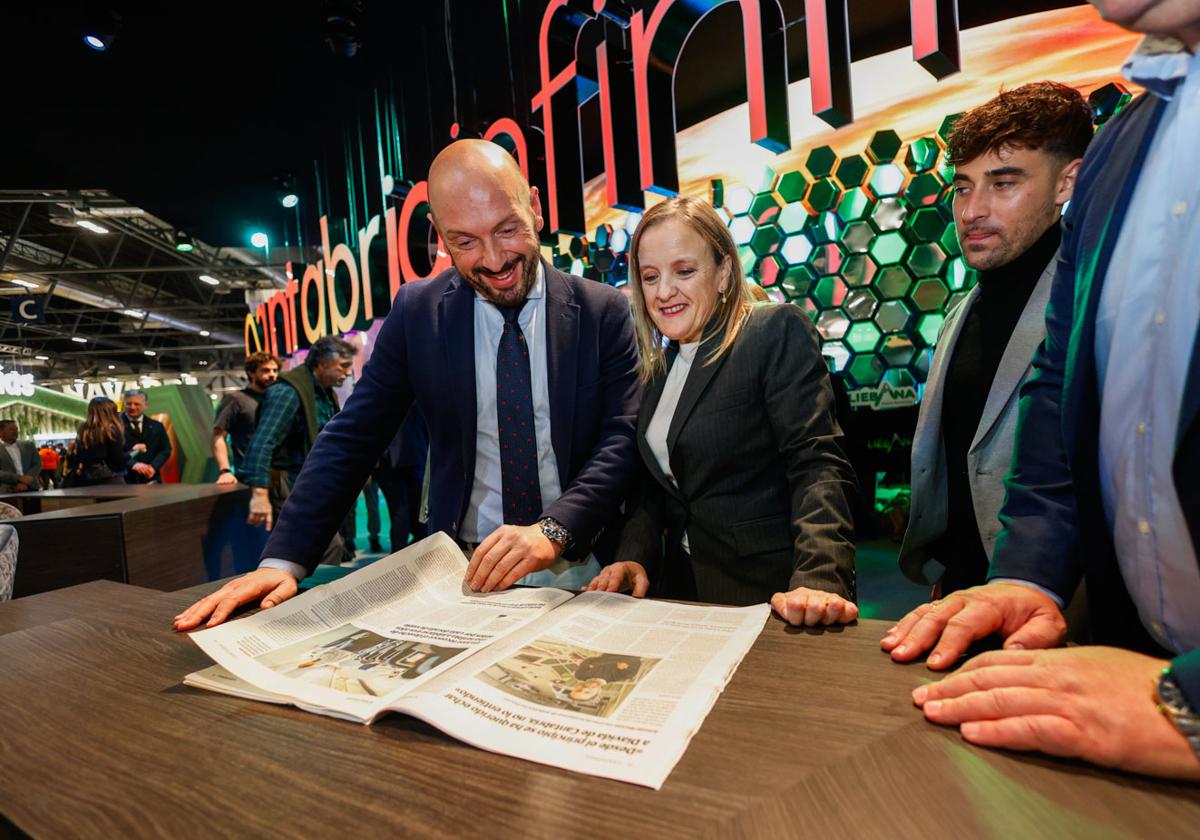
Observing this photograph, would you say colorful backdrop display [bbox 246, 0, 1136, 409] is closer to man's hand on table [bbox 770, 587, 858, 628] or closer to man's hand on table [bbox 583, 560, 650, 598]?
man's hand on table [bbox 583, 560, 650, 598]

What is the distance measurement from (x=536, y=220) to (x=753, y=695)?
3.86ft

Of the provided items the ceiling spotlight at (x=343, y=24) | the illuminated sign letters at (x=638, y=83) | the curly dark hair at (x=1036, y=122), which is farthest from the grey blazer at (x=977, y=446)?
the ceiling spotlight at (x=343, y=24)

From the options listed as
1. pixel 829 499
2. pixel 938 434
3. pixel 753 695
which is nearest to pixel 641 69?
pixel 938 434

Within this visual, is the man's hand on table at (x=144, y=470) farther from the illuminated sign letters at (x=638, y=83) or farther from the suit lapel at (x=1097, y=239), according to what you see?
the suit lapel at (x=1097, y=239)

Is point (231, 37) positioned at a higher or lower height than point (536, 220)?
higher

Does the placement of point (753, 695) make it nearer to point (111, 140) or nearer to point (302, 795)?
point (302, 795)

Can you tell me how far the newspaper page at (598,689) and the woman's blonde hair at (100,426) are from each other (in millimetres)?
6158

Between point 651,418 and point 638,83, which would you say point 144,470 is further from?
point 651,418

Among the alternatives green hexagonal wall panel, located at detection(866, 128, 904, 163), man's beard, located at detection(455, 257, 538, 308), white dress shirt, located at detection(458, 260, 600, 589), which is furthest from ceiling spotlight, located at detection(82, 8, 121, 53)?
green hexagonal wall panel, located at detection(866, 128, 904, 163)

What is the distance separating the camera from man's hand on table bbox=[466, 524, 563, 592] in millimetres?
970

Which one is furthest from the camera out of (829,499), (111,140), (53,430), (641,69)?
(53,430)

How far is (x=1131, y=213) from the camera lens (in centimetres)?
68

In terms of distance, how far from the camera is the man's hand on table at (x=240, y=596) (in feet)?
3.07

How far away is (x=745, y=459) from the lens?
127 cm
